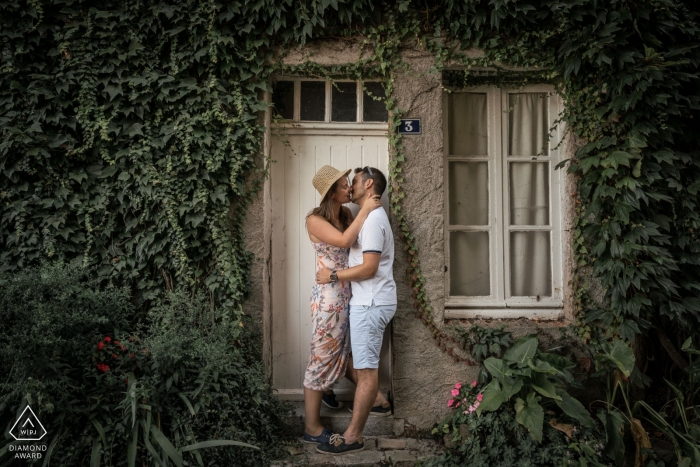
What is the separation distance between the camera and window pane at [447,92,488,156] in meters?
5.22

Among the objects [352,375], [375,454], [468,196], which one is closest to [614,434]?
[375,454]

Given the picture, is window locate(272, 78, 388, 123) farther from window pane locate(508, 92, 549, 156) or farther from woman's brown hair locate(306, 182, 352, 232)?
window pane locate(508, 92, 549, 156)

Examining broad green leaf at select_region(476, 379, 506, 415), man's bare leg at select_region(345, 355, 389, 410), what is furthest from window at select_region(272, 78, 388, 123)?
broad green leaf at select_region(476, 379, 506, 415)

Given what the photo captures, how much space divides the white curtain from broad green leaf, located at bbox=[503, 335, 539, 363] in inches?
34.3

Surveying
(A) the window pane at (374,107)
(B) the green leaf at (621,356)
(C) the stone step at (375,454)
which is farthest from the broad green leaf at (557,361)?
(A) the window pane at (374,107)

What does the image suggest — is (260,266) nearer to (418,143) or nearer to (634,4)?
(418,143)

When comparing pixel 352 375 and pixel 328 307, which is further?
pixel 352 375

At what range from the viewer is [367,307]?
436 centimetres

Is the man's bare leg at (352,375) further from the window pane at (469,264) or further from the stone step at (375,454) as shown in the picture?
the window pane at (469,264)

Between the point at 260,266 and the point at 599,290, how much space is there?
9.78ft

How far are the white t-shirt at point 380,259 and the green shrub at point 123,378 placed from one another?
107 centimetres

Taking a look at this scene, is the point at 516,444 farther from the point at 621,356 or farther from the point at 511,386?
the point at 621,356

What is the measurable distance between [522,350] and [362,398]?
1.28 meters

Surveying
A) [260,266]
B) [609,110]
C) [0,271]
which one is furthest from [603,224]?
[0,271]
